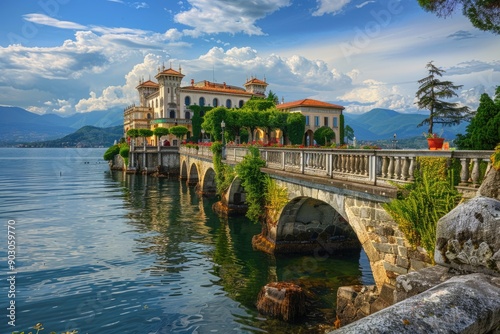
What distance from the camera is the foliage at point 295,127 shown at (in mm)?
58031

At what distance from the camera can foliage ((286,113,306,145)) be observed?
2285 inches

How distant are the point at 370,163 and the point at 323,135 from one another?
179ft

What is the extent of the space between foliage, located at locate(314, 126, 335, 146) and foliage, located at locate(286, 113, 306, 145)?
5137 mm

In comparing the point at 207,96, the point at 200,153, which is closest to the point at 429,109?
the point at 200,153

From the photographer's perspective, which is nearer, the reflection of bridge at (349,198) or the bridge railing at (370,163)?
the bridge railing at (370,163)

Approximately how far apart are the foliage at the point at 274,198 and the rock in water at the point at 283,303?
4.61m

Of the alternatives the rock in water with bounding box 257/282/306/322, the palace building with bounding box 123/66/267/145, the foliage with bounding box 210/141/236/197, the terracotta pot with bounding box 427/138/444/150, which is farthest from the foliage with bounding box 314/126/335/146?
the terracotta pot with bounding box 427/138/444/150

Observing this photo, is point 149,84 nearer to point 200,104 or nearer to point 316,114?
point 200,104

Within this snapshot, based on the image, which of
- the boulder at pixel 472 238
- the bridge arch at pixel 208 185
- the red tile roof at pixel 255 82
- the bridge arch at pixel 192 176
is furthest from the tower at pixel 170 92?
the boulder at pixel 472 238

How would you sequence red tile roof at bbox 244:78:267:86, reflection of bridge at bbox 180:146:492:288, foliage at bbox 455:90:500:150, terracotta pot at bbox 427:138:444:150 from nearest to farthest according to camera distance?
1. reflection of bridge at bbox 180:146:492:288
2. terracotta pot at bbox 427:138:444:150
3. foliage at bbox 455:90:500:150
4. red tile roof at bbox 244:78:267:86

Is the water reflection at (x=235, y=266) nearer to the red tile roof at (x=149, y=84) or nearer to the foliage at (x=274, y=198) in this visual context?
the foliage at (x=274, y=198)

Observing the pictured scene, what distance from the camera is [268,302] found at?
11484 mm

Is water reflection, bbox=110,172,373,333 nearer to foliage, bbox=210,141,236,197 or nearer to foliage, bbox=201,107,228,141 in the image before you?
foliage, bbox=210,141,236,197

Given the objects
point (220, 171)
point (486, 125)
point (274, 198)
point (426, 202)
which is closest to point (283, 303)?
point (426, 202)
